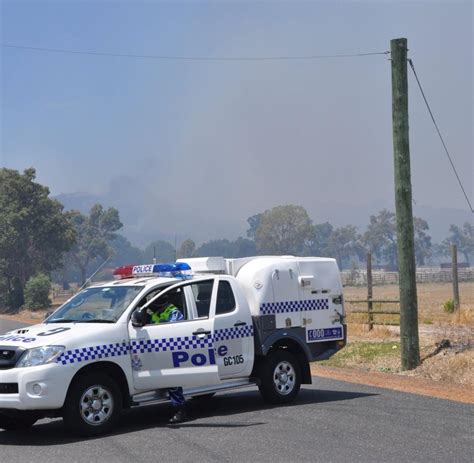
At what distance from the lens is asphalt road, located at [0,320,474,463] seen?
920 centimetres

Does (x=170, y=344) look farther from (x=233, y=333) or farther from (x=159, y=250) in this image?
(x=159, y=250)

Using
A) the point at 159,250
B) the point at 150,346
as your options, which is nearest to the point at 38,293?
the point at 159,250

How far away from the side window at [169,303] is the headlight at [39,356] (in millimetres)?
1489

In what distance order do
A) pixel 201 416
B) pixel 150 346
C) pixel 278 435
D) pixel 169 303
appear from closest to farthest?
pixel 278 435 → pixel 150 346 → pixel 169 303 → pixel 201 416

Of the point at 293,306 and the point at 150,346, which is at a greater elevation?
the point at 293,306

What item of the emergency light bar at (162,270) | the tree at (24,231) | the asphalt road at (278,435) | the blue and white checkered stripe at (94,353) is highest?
the tree at (24,231)

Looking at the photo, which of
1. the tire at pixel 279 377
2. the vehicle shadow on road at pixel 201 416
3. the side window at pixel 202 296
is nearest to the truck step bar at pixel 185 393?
the tire at pixel 279 377

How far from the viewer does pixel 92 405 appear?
10445mm

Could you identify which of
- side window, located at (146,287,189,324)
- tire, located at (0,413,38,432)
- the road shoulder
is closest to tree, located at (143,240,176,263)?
side window, located at (146,287,189,324)

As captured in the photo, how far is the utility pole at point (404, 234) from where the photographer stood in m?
17.3

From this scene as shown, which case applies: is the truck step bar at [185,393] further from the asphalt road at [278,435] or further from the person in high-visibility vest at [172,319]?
the asphalt road at [278,435]

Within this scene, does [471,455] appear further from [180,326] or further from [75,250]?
[75,250]

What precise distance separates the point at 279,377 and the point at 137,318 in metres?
2.81

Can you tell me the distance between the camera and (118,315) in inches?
439
